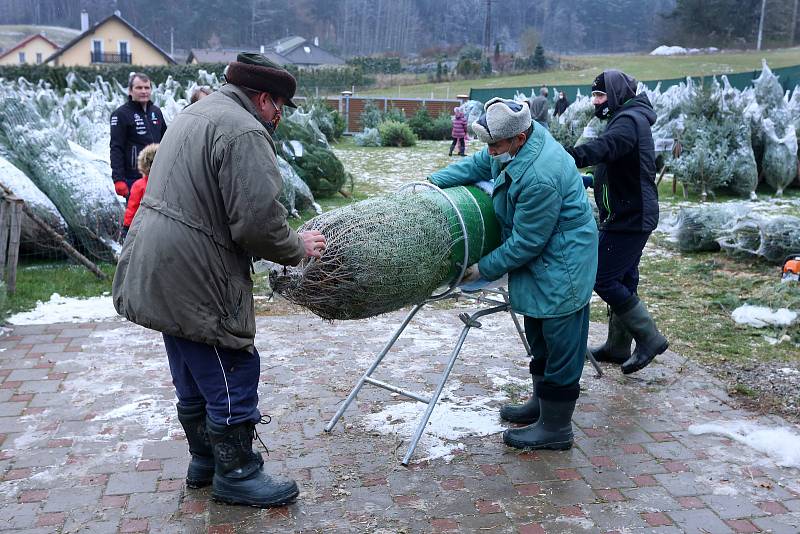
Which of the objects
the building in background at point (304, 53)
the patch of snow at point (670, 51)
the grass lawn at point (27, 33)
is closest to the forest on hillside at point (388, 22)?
the grass lawn at point (27, 33)

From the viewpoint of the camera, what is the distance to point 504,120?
11.2ft

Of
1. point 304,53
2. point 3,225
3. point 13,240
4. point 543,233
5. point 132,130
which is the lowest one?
point 13,240

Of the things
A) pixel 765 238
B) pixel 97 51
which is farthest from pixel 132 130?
pixel 97 51

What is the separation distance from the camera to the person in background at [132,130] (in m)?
6.51

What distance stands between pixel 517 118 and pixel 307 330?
2.74 meters

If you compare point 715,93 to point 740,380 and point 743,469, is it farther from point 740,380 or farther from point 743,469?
point 743,469

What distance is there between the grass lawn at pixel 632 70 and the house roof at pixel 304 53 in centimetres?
1761

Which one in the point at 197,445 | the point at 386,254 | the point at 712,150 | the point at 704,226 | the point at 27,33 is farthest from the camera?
the point at 27,33

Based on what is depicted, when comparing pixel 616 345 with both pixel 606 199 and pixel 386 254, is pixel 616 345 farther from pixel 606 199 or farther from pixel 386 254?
pixel 386 254

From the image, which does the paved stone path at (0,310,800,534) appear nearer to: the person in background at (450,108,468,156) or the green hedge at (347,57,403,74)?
the person in background at (450,108,468,156)

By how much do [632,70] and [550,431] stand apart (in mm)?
39040

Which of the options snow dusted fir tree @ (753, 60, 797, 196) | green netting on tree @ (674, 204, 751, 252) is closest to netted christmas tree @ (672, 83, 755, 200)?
snow dusted fir tree @ (753, 60, 797, 196)

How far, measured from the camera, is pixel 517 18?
7281 cm

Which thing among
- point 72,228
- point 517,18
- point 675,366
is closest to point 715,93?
point 675,366
